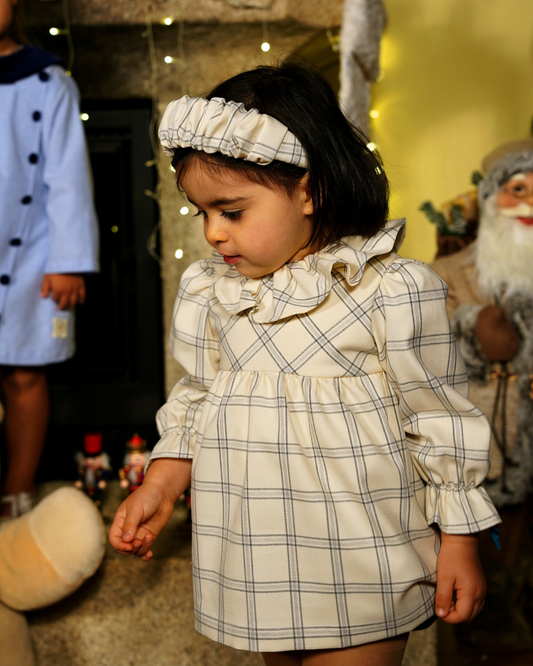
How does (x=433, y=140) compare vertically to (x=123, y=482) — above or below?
above

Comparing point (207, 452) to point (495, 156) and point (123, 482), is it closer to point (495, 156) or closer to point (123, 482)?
point (123, 482)

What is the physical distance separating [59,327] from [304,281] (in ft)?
3.37

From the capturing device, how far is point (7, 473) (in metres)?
1.71

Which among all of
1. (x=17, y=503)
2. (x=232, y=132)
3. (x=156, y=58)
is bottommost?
(x=17, y=503)

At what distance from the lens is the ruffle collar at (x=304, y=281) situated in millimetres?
781

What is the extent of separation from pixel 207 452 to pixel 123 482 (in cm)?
101

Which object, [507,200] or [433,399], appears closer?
[433,399]

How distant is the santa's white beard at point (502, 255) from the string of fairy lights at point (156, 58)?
427 mm

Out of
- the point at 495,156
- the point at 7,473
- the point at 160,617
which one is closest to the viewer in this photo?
the point at 160,617

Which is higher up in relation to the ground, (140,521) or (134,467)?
(140,521)

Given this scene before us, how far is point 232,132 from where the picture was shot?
28.3 inches

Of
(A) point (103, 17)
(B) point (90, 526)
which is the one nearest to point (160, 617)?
(B) point (90, 526)

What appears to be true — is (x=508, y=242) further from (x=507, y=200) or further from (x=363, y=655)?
(x=363, y=655)


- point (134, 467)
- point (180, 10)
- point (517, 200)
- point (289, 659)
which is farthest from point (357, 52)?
point (289, 659)
